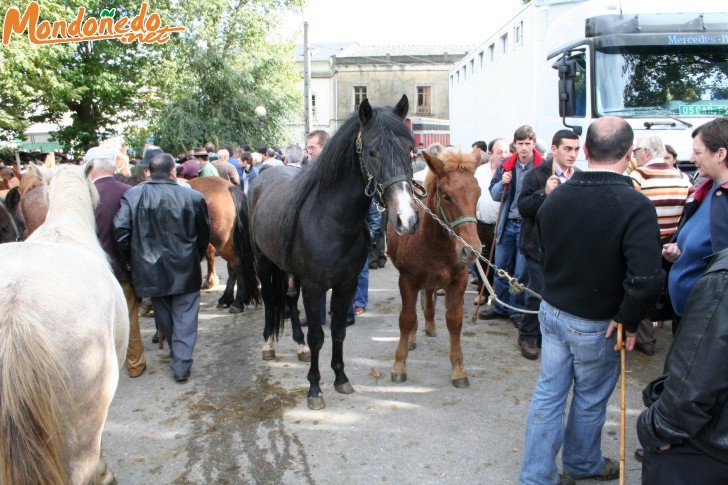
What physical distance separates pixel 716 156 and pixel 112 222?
4.42 m

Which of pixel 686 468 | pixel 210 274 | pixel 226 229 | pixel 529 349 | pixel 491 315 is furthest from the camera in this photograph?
pixel 210 274

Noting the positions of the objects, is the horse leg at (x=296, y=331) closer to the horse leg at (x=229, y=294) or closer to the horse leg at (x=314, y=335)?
the horse leg at (x=314, y=335)

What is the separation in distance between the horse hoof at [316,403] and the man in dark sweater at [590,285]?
5.55ft

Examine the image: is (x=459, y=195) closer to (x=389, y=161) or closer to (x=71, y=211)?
(x=389, y=161)

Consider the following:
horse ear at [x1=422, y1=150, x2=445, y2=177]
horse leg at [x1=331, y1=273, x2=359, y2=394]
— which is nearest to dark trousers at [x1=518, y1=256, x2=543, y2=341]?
horse ear at [x1=422, y1=150, x2=445, y2=177]

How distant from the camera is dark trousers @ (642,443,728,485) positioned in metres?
A: 1.74

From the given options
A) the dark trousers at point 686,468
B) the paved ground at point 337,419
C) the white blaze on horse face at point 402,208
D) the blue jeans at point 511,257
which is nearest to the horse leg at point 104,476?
the paved ground at point 337,419

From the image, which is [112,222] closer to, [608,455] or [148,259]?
[148,259]

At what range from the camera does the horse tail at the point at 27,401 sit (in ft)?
6.08

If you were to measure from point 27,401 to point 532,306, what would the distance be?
4.14m

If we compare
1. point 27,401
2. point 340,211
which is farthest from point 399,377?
point 27,401

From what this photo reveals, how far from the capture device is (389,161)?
3.26 meters

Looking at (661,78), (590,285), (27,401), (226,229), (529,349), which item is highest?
(661,78)

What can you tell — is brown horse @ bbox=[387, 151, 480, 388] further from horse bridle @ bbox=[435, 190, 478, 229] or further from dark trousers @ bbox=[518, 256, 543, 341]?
dark trousers @ bbox=[518, 256, 543, 341]
